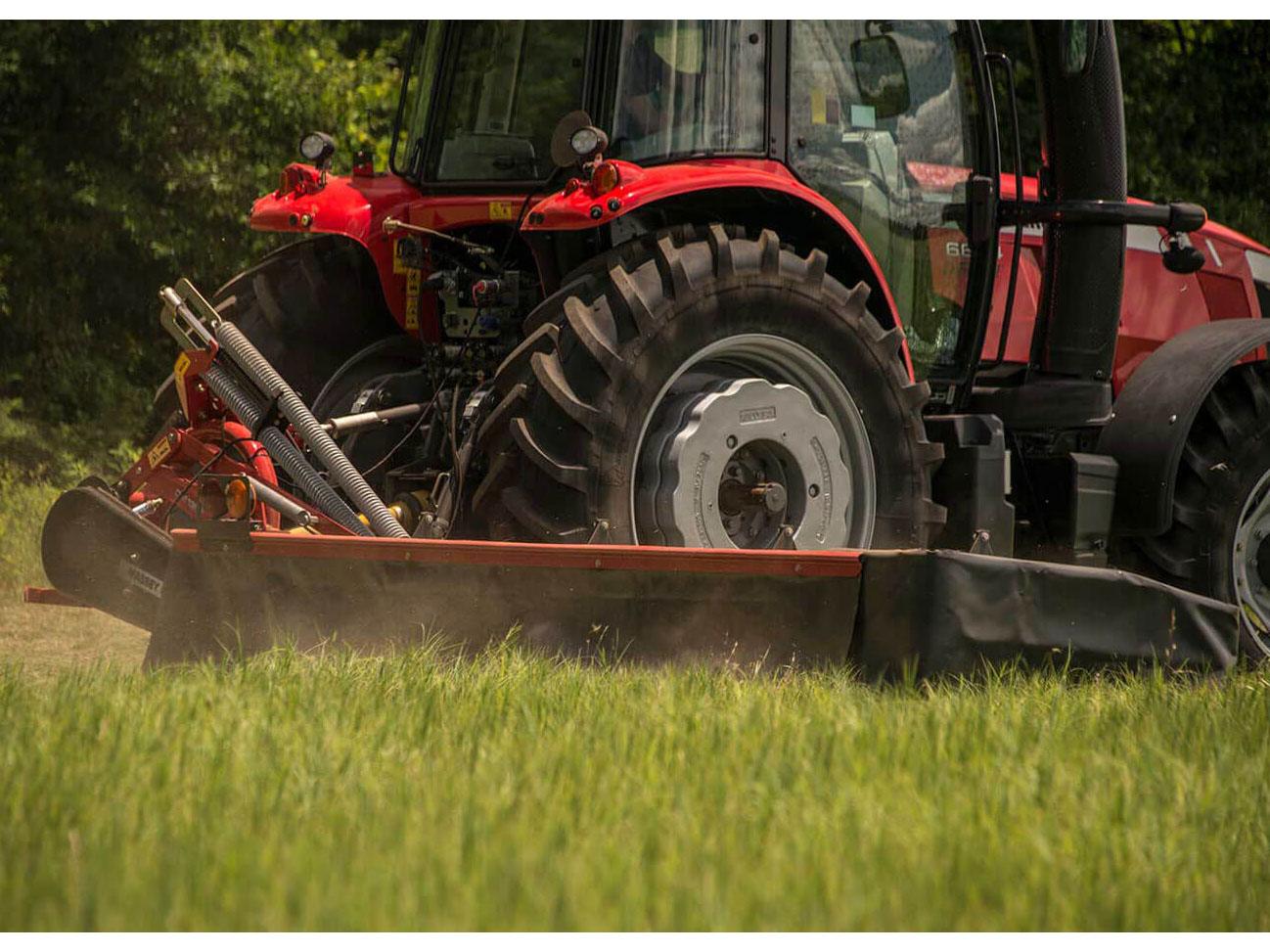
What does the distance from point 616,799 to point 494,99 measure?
320cm

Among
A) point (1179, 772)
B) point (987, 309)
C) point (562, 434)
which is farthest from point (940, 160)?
point (1179, 772)

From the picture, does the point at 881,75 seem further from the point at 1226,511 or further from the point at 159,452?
the point at 159,452

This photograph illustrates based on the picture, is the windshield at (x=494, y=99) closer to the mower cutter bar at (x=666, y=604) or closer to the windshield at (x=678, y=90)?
the windshield at (x=678, y=90)

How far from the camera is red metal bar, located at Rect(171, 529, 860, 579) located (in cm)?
396

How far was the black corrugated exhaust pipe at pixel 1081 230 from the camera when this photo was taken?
5609 millimetres

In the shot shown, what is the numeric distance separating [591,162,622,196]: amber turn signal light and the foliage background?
6.61 m

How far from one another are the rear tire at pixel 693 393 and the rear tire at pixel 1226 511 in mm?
1154

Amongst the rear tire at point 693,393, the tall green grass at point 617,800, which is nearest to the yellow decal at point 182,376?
the rear tire at point 693,393

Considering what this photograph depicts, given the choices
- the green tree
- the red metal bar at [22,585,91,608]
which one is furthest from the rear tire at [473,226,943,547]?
the green tree

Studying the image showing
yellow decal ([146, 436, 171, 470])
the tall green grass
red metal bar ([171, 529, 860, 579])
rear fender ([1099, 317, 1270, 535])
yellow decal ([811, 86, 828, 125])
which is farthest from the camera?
rear fender ([1099, 317, 1270, 535])

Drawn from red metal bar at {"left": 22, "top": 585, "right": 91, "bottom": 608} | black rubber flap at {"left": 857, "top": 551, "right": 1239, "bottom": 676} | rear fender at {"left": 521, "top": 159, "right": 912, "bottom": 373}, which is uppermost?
rear fender at {"left": 521, "top": 159, "right": 912, "bottom": 373}

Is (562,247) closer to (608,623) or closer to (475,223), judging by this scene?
(475,223)

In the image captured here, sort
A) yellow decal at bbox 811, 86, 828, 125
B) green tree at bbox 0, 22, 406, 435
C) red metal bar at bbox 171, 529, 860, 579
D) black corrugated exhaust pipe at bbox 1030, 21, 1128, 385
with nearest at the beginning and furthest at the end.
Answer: red metal bar at bbox 171, 529, 860, 579
yellow decal at bbox 811, 86, 828, 125
black corrugated exhaust pipe at bbox 1030, 21, 1128, 385
green tree at bbox 0, 22, 406, 435

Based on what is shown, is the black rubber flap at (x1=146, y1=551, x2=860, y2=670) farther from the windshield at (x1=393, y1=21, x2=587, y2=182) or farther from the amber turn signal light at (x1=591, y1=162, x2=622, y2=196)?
the windshield at (x1=393, y1=21, x2=587, y2=182)
